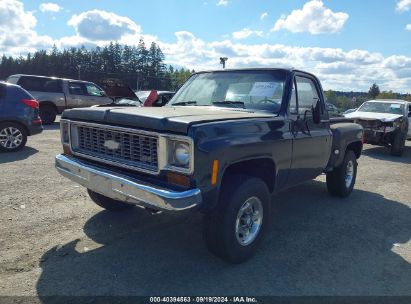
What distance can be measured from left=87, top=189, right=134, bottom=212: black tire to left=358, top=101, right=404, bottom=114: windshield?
1102 centimetres

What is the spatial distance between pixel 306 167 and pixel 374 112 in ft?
31.8

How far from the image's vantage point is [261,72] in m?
4.79

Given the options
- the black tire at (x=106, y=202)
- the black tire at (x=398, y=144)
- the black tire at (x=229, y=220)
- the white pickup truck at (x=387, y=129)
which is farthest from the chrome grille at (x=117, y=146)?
the black tire at (x=398, y=144)

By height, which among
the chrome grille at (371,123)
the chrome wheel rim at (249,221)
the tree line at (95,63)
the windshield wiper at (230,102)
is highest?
the tree line at (95,63)

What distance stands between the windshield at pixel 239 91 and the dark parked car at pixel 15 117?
5416mm

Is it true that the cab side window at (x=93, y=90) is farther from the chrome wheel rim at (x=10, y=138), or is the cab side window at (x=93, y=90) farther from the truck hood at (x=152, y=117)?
the truck hood at (x=152, y=117)

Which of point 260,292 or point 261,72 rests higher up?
point 261,72

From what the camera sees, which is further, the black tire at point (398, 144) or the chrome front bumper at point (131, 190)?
the black tire at point (398, 144)

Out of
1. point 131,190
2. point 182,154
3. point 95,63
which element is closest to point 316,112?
point 182,154

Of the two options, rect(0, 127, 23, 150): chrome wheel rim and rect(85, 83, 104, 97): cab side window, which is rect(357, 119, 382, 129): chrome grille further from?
rect(85, 83, 104, 97): cab side window

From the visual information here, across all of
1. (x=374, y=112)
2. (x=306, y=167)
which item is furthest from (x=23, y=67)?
(x=306, y=167)

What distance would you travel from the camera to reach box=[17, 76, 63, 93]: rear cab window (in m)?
14.8

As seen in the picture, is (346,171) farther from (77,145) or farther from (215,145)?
(77,145)

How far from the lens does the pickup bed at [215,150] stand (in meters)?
3.28
